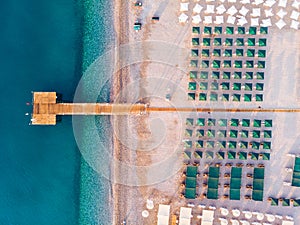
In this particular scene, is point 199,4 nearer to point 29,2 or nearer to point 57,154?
point 29,2

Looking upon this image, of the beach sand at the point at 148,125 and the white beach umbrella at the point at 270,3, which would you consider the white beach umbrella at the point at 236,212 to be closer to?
the beach sand at the point at 148,125

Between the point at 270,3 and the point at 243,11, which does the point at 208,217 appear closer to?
the point at 243,11

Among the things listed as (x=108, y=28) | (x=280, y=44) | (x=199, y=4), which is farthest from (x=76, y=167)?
(x=280, y=44)

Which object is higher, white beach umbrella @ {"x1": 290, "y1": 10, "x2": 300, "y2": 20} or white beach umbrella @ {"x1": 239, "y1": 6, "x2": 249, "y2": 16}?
white beach umbrella @ {"x1": 239, "y1": 6, "x2": 249, "y2": 16}

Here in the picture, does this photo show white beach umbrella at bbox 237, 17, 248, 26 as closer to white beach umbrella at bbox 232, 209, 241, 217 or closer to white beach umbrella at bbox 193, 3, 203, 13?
white beach umbrella at bbox 193, 3, 203, 13

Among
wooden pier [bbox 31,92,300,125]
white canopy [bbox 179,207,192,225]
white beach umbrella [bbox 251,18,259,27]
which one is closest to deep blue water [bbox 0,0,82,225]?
wooden pier [bbox 31,92,300,125]

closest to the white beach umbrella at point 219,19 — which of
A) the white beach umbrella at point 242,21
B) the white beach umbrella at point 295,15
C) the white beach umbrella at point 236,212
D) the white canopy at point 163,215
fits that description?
the white beach umbrella at point 242,21
